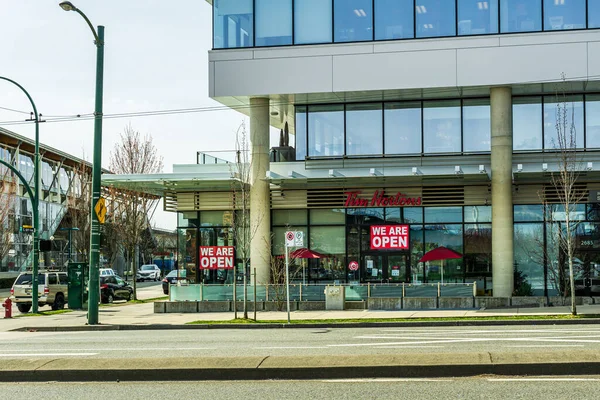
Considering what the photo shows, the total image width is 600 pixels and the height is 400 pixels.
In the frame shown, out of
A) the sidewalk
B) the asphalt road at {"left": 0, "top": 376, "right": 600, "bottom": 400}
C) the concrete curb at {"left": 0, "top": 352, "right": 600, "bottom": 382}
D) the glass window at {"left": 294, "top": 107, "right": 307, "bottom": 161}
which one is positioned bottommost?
the sidewalk

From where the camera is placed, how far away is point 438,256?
3428cm

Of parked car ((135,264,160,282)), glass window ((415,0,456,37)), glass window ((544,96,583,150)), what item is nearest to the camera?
glass window ((415,0,456,37))

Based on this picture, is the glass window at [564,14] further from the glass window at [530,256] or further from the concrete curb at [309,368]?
the concrete curb at [309,368]

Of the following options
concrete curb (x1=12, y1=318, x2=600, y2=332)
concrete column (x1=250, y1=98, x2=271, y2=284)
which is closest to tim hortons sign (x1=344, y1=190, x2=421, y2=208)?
concrete column (x1=250, y1=98, x2=271, y2=284)

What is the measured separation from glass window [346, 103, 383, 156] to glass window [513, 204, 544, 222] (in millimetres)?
6437

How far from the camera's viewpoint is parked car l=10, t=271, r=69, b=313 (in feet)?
121

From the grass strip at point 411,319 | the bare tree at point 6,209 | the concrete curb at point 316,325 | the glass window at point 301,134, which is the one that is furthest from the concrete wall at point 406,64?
the bare tree at point 6,209

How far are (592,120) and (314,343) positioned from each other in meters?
22.2

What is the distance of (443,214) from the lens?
36.7 metres

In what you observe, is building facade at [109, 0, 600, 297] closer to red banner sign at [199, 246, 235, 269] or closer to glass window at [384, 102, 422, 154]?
glass window at [384, 102, 422, 154]

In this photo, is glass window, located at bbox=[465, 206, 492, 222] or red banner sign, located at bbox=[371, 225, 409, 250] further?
red banner sign, located at bbox=[371, 225, 409, 250]

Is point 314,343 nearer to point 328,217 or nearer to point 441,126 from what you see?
point 328,217

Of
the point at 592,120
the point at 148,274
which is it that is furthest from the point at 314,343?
the point at 148,274

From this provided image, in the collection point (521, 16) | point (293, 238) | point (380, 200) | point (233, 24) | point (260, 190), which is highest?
point (233, 24)
